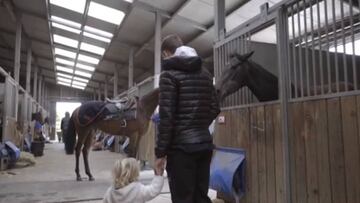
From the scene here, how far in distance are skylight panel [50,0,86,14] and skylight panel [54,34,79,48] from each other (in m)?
3.17

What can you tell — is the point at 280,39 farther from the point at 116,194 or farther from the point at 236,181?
the point at 116,194

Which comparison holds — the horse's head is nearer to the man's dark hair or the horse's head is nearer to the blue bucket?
the blue bucket

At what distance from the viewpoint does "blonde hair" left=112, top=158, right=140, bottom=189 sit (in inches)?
69.9

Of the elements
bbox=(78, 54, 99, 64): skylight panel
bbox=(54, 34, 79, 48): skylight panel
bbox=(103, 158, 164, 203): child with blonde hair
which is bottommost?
bbox=(103, 158, 164, 203): child with blonde hair

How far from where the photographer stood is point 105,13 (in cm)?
820

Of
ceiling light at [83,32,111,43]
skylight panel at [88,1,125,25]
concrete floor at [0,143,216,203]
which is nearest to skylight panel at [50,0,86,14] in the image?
skylight panel at [88,1,125,25]

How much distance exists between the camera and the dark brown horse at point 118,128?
474cm

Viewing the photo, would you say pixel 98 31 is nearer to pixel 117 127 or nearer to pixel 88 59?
pixel 88 59

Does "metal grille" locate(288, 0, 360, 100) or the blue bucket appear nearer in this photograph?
"metal grille" locate(288, 0, 360, 100)

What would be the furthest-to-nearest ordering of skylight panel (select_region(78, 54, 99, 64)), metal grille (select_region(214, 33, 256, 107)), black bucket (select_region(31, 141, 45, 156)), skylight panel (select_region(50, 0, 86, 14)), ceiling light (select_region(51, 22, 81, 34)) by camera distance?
skylight panel (select_region(78, 54, 99, 64))
ceiling light (select_region(51, 22, 81, 34))
black bucket (select_region(31, 141, 45, 156))
skylight panel (select_region(50, 0, 86, 14))
metal grille (select_region(214, 33, 256, 107))

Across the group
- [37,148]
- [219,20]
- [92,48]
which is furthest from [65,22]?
[219,20]

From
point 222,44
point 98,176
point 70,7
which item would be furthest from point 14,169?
point 222,44

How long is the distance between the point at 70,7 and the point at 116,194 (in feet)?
25.4

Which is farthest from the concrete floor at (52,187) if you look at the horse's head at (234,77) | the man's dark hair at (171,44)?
the man's dark hair at (171,44)
